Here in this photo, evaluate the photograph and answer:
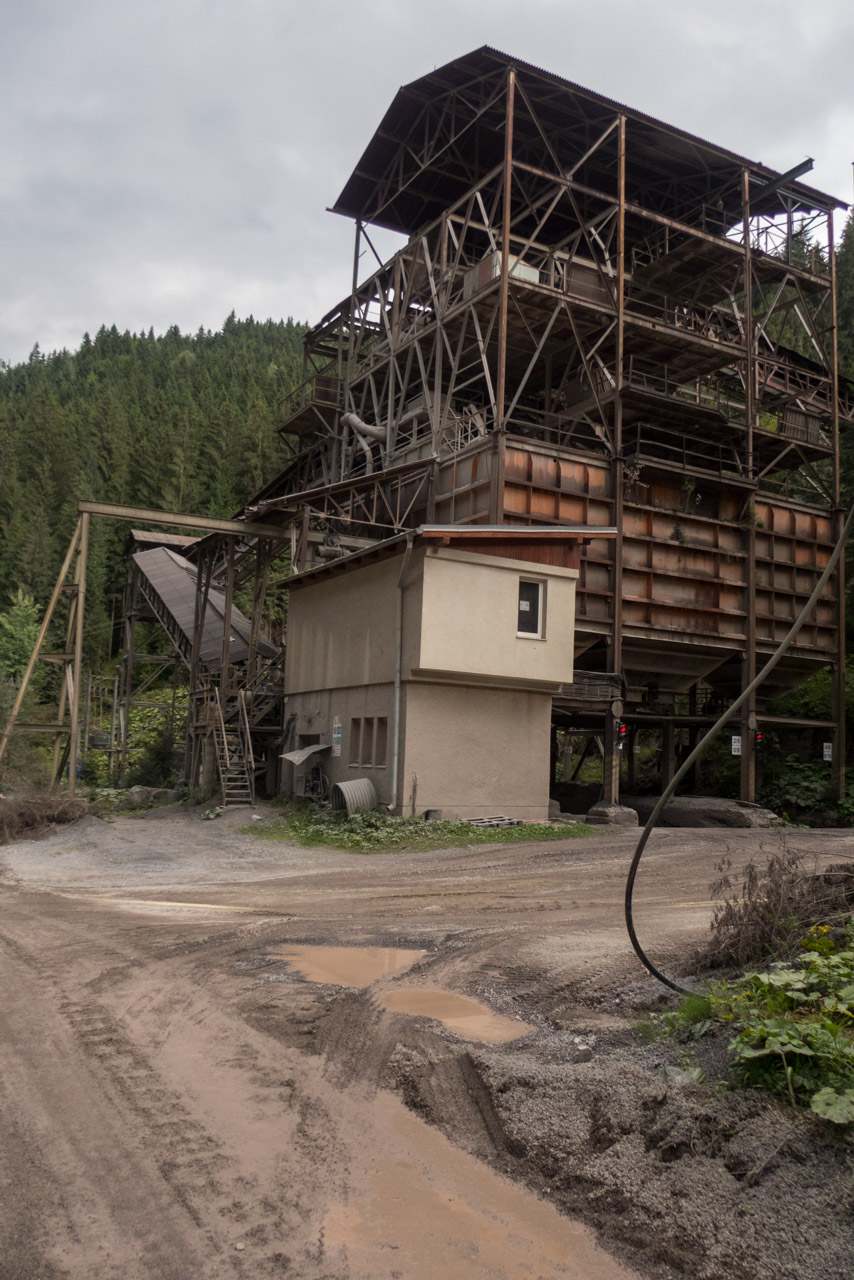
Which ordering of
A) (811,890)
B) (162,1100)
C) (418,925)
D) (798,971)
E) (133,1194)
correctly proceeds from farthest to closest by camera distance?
(418,925)
(811,890)
(798,971)
(162,1100)
(133,1194)

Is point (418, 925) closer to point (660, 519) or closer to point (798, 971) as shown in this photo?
point (798, 971)

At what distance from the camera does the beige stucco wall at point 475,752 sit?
67.7ft

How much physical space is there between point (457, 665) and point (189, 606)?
18.9 meters

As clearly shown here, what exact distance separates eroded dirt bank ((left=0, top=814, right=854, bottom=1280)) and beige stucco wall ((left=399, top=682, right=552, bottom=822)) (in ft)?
36.7

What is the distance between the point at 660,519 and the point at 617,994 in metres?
22.6

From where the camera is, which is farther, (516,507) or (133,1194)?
(516,507)

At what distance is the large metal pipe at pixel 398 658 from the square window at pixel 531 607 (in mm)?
2920

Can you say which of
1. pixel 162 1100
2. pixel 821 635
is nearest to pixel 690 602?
pixel 821 635

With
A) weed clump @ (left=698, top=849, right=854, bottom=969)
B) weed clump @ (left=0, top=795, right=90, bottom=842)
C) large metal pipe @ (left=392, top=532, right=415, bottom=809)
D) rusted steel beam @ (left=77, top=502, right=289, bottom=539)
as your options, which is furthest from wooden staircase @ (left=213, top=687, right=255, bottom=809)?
weed clump @ (left=698, top=849, right=854, bottom=969)

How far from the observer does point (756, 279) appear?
111 ft

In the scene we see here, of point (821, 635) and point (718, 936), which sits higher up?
point (821, 635)

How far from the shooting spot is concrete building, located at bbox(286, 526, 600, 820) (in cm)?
2059

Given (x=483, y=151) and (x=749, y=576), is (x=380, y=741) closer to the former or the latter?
(x=749, y=576)

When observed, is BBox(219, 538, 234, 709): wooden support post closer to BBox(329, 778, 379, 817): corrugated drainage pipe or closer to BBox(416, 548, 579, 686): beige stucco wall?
BBox(329, 778, 379, 817): corrugated drainage pipe
